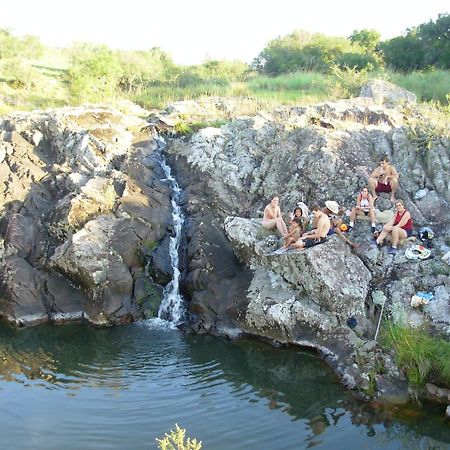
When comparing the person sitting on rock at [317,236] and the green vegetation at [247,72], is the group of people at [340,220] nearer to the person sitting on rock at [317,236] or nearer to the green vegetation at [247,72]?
the person sitting on rock at [317,236]

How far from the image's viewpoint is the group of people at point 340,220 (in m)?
11.1

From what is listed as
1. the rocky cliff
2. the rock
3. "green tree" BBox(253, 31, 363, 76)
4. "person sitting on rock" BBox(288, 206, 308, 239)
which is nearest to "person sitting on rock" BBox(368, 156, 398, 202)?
the rocky cliff

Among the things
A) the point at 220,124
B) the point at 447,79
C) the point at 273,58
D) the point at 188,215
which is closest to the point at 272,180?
the point at 188,215

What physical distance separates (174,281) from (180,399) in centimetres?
459

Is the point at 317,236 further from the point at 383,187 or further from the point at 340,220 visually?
the point at 383,187

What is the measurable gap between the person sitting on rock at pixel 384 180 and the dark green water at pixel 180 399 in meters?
4.83

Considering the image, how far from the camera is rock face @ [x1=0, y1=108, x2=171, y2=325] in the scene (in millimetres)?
12086

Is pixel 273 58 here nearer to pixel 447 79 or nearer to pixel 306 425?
pixel 447 79

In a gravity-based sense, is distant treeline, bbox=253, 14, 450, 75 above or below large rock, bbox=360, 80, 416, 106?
above

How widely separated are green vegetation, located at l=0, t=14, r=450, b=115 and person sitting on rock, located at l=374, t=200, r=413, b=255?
9172 millimetres

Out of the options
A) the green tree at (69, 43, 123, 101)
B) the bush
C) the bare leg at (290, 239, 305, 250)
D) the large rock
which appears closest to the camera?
the bare leg at (290, 239, 305, 250)

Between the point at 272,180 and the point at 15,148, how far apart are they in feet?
25.7

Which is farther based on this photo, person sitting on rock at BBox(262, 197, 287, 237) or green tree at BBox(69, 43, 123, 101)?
green tree at BBox(69, 43, 123, 101)

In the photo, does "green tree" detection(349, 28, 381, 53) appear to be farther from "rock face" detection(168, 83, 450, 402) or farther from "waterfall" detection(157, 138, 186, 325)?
"waterfall" detection(157, 138, 186, 325)
